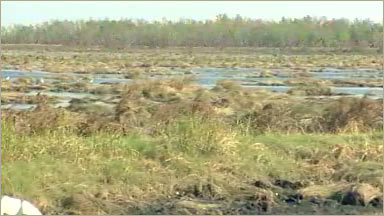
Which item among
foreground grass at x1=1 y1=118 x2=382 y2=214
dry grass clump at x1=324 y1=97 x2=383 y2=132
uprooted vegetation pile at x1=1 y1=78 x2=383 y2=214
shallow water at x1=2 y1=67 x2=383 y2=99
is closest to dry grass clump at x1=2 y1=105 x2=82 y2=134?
uprooted vegetation pile at x1=1 y1=78 x2=383 y2=214

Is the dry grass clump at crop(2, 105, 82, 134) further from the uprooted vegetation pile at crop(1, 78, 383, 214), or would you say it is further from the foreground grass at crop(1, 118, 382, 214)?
the foreground grass at crop(1, 118, 382, 214)

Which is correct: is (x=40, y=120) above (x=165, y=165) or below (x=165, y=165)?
above

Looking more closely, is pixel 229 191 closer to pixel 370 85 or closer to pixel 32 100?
pixel 32 100

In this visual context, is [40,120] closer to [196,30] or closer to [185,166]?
[185,166]

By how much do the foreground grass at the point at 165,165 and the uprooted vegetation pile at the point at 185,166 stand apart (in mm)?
13

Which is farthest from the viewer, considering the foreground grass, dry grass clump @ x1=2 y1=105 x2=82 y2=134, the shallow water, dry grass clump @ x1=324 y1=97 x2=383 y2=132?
the shallow water

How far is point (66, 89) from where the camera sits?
87.0 ft

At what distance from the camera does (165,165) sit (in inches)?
329

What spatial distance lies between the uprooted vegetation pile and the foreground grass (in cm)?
1

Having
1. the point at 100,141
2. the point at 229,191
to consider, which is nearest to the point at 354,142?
the point at 229,191

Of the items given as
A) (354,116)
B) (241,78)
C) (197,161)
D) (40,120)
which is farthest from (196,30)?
(197,161)

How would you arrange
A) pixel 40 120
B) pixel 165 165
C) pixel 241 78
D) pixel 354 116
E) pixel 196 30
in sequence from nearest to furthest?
pixel 165 165 → pixel 40 120 → pixel 354 116 → pixel 196 30 → pixel 241 78

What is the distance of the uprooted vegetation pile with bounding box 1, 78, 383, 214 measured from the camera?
7230 millimetres

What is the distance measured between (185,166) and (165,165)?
265 millimetres
